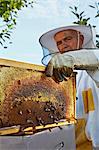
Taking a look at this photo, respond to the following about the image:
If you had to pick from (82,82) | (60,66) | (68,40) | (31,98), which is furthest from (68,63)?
(82,82)

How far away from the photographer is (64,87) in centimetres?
251

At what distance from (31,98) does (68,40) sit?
114cm

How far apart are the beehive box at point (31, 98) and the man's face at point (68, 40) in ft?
1.97

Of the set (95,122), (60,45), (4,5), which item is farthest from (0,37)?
(95,122)

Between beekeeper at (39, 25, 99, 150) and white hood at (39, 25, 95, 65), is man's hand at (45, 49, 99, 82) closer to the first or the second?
beekeeper at (39, 25, 99, 150)

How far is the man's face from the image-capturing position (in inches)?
122

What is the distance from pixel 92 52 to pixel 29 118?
765mm

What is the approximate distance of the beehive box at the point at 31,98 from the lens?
196 cm

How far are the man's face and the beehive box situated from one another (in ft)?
1.97

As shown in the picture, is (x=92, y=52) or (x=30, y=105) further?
(x=92, y=52)

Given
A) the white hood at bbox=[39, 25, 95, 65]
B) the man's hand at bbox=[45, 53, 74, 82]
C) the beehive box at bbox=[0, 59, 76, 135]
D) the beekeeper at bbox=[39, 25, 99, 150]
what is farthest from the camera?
the white hood at bbox=[39, 25, 95, 65]

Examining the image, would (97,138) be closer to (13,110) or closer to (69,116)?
(69,116)

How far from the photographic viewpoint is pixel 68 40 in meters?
3.12

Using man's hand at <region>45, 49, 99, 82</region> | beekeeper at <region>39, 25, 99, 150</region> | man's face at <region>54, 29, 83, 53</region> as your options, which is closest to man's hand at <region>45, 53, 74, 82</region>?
man's hand at <region>45, 49, 99, 82</region>
